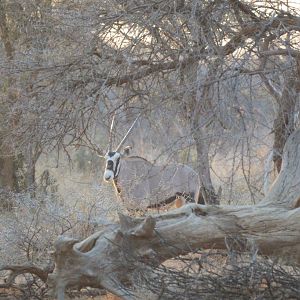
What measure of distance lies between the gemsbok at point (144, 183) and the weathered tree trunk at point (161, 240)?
402 cm

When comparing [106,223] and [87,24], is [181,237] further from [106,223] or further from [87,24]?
[87,24]

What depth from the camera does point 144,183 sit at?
503 inches

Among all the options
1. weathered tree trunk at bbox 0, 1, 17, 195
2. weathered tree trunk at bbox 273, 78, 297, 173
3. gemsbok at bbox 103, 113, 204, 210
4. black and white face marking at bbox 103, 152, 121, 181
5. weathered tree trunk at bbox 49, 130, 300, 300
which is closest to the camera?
weathered tree trunk at bbox 49, 130, 300, 300

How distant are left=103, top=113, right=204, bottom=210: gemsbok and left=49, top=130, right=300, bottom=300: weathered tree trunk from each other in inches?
158

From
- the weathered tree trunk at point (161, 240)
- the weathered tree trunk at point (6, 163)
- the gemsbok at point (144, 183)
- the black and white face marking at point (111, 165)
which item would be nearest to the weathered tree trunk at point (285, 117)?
the weathered tree trunk at point (161, 240)

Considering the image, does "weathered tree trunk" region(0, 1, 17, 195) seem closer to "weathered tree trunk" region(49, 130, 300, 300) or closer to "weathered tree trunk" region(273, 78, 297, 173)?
"weathered tree trunk" region(273, 78, 297, 173)

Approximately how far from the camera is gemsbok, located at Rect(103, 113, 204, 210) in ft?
39.2

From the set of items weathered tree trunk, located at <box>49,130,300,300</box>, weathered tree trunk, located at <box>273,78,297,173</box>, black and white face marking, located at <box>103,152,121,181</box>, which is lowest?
weathered tree trunk, located at <box>49,130,300,300</box>

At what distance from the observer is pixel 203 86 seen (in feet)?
26.0

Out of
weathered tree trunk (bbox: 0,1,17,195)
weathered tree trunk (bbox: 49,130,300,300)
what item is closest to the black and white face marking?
weathered tree trunk (bbox: 0,1,17,195)

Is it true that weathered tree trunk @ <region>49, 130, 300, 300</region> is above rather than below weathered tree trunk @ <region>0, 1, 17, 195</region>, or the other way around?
below

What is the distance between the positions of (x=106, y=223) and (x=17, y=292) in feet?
4.16

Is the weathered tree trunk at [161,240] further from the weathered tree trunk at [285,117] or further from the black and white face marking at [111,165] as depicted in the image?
the black and white face marking at [111,165]

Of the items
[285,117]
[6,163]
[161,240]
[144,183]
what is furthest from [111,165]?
[161,240]
